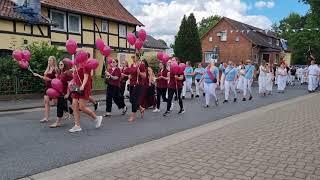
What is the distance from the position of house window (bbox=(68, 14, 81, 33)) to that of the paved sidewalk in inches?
846

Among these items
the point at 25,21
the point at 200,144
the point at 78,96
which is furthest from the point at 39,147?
the point at 25,21

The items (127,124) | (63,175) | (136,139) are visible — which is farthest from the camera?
(127,124)

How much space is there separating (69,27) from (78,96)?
20.9 m

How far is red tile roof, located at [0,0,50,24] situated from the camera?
22.5m

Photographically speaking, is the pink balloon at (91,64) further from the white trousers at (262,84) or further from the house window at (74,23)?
the house window at (74,23)

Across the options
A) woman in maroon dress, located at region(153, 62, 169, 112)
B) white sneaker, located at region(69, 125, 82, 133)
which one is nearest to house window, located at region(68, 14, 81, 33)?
woman in maroon dress, located at region(153, 62, 169, 112)

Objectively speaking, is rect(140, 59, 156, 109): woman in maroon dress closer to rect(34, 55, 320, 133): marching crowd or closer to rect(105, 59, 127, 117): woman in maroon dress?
rect(34, 55, 320, 133): marching crowd

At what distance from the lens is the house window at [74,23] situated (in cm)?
2923

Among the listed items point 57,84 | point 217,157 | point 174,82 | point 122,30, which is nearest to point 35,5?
point 122,30

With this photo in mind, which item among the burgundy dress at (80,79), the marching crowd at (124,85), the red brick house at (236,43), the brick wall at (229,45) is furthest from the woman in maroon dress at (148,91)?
the brick wall at (229,45)

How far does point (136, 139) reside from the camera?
8508mm

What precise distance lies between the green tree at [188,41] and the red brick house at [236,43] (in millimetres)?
14912

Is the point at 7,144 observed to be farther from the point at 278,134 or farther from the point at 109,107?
the point at 278,134

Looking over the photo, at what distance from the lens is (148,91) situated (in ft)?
41.9
